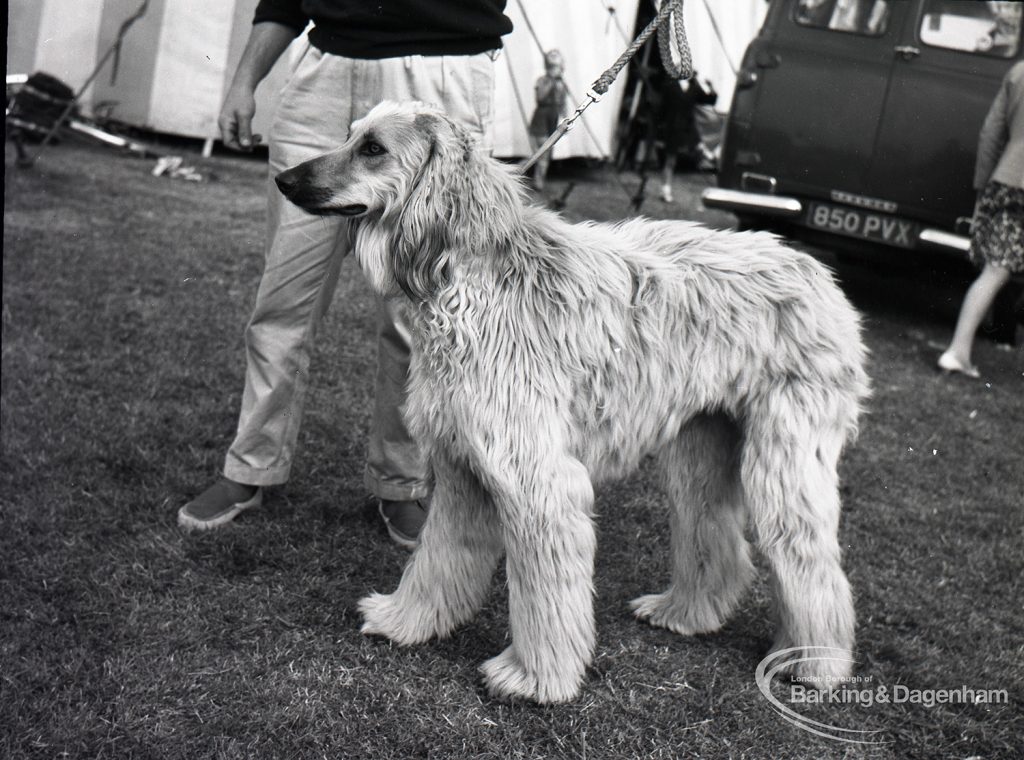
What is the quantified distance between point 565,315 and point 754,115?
5337 mm

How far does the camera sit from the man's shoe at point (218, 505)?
349cm

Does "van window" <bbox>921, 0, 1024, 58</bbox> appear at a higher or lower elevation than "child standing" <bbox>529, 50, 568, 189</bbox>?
higher

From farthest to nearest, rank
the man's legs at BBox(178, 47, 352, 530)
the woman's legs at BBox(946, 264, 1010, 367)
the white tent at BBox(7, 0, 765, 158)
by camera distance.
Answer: the white tent at BBox(7, 0, 765, 158) < the woman's legs at BBox(946, 264, 1010, 367) < the man's legs at BBox(178, 47, 352, 530)

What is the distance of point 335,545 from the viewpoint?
11.5ft

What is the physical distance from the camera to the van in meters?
6.77

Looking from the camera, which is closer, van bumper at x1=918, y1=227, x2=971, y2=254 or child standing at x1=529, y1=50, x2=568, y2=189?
van bumper at x1=918, y1=227, x2=971, y2=254

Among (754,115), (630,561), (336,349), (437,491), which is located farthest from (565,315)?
(754,115)

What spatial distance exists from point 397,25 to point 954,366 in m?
4.57

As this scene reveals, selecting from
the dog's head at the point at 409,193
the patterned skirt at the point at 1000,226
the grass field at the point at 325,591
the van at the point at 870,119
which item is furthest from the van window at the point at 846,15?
the dog's head at the point at 409,193

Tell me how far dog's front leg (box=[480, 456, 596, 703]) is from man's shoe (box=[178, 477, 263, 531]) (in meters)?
1.29

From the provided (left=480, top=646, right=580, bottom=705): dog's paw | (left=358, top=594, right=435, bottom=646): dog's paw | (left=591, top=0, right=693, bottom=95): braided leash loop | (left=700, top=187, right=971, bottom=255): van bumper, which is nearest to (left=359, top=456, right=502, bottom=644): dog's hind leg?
(left=358, top=594, right=435, bottom=646): dog's paw

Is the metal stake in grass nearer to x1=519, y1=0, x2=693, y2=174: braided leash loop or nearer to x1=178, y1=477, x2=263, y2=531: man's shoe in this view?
x1=178, y1=477, x2=263, y2=531: man's shoe

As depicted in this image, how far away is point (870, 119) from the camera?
6.95 m

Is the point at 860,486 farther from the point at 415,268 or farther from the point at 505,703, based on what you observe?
the point at 415,268
